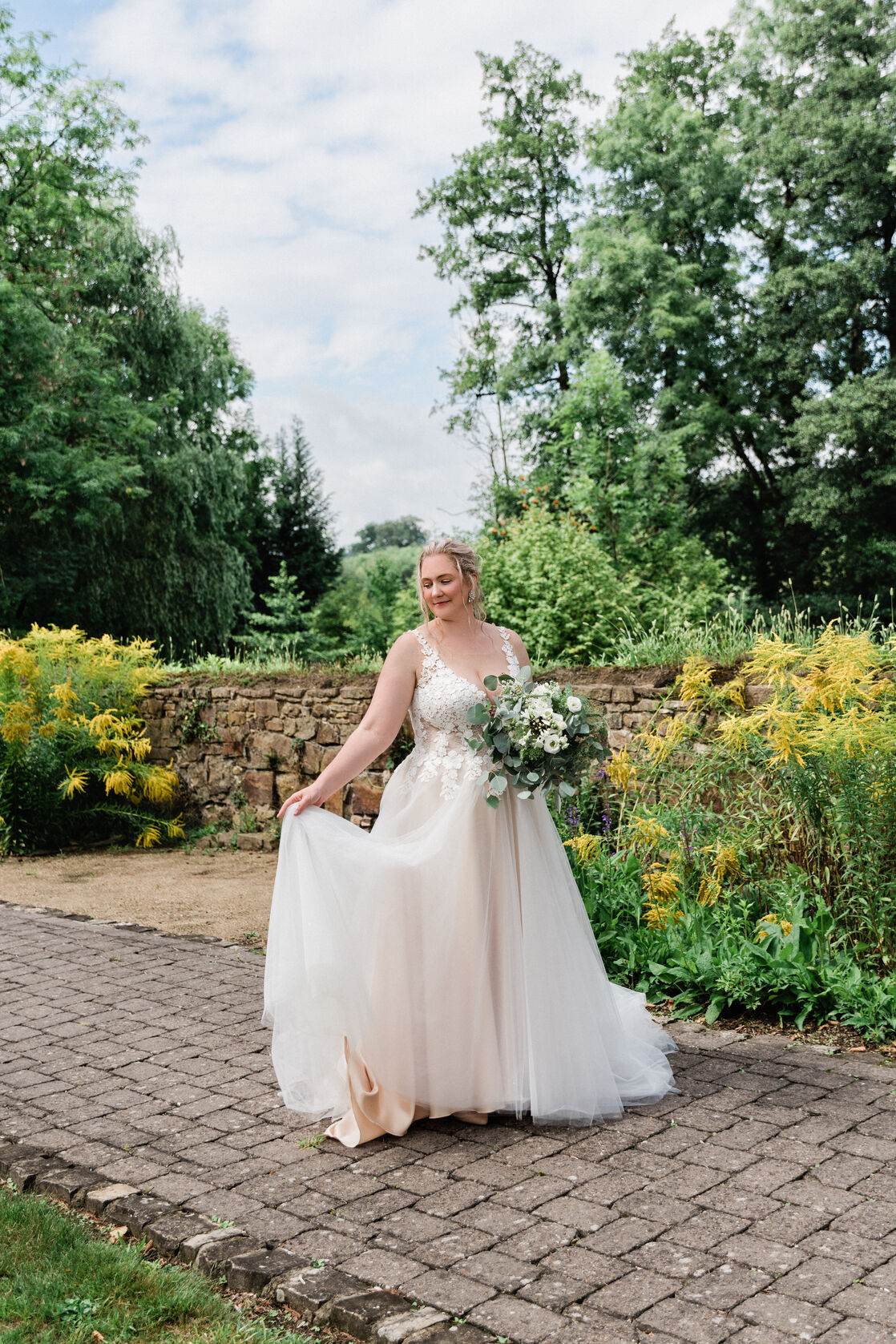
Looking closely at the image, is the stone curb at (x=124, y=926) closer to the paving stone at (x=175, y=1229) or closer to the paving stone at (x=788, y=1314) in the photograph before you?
the paving stone at (x=175, y=1229)

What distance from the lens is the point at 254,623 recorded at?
92.0 ft

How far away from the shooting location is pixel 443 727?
420 cm

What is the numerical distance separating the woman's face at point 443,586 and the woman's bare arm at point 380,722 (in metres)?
0.16

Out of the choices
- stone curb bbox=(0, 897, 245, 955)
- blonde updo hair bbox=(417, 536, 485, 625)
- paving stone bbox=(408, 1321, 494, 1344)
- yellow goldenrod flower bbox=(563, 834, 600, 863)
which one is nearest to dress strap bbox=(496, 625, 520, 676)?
blonde updo hair bbox=(417, 536, 485, 625)

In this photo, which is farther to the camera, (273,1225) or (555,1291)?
(273,1225)

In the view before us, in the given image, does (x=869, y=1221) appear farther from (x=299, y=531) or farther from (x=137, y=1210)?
(x=299, y=531)

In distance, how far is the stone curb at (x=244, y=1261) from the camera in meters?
2.62

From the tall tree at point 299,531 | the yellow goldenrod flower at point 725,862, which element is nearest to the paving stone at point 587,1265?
the yellow goldenrod flower at point 725,862

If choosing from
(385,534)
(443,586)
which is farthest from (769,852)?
(385,534)

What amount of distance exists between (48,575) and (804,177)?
714 inches

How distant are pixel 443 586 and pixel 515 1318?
2444 mm

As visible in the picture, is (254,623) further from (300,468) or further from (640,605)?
(640,605)

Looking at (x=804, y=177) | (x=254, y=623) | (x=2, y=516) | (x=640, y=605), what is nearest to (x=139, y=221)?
(x=2, y=516)

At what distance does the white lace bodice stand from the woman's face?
154 millimetres
